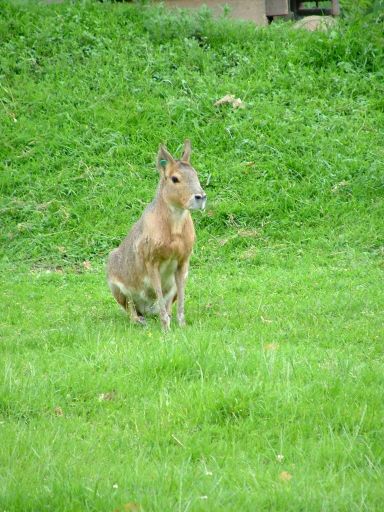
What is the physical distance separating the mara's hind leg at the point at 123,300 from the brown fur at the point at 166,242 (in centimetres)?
1

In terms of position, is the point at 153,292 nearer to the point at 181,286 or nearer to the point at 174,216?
the point at 181,286

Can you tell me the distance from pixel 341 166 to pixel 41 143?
3.62 meters

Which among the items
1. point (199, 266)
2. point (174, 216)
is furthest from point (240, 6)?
point (174, 216)

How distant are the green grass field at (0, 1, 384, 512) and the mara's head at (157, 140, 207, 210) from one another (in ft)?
2.97

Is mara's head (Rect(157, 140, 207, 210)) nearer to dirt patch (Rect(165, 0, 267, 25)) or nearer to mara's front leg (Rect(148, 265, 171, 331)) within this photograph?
mara's front leg (Rect(148, 265, 171, 331))

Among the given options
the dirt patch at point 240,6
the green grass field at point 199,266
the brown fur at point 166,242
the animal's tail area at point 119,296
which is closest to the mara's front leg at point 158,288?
the brown fur at point 166,242

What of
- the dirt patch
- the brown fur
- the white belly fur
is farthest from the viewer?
the dirt patch

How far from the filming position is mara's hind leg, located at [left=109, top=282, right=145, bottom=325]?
8.39m

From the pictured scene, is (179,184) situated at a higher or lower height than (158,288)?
higher

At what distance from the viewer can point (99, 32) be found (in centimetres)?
1434

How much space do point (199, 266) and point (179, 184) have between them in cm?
242

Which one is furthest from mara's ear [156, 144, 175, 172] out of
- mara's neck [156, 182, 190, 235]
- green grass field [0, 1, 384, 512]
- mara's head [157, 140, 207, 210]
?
green grass field [0, 1, 384, 512]

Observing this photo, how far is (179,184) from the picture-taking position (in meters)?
7.92

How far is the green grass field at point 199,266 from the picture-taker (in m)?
4.84
